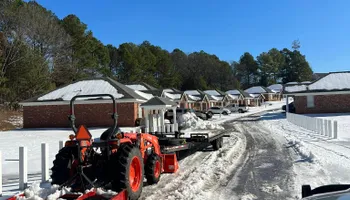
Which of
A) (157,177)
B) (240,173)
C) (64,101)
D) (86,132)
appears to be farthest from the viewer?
(64,101)

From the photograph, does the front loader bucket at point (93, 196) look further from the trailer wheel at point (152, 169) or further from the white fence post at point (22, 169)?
the white fence post at point (22, 169)

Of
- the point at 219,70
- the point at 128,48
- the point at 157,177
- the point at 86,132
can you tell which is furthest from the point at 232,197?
the point at 219,70

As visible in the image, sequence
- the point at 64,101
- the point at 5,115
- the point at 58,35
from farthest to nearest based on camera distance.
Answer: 1. the point at 58,35
2. the point at 5,115
3. the point at 64,101

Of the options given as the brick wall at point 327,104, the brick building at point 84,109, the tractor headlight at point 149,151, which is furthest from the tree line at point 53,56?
the tractor headlight at point 149,151

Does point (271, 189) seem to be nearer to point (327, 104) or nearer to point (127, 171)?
point (127, 171)

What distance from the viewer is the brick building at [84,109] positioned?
32.9 meters

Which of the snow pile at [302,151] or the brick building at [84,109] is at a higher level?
the brick building at [84,109]

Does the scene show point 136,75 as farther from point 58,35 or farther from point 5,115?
point 5,115

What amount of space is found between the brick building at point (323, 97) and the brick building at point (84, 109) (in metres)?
18.2

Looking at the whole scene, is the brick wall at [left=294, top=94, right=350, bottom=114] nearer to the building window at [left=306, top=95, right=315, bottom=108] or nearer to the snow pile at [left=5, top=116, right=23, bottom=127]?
the building window at [left=306, top=95, right=315, bottom=108]

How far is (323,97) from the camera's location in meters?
40.0

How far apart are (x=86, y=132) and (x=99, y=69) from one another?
54.7 meters

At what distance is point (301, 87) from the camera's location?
4231 centimetres

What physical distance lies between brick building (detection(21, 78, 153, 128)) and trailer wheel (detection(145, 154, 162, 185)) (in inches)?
949
